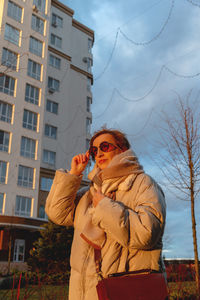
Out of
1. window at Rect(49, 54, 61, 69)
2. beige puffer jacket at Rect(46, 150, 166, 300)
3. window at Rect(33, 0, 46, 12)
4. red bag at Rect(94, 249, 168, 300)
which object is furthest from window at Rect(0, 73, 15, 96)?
red bag at Rect(94, 249, 168, 300)

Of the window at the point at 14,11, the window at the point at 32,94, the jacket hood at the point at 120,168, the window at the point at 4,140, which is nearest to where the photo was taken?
the jacket hood at the point at 120,168

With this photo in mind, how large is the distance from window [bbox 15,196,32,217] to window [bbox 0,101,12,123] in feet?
25.4

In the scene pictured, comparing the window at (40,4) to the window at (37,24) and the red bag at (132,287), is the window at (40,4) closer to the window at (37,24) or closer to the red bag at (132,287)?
the window at (37,24)

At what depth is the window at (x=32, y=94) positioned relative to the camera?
31.0 metres

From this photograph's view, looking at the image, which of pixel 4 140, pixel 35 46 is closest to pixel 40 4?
pixel 35 46

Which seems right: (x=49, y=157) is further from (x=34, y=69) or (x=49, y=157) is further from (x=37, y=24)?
(x=37, y=24)

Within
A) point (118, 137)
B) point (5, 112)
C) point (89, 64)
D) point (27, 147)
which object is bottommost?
point (118, 137)

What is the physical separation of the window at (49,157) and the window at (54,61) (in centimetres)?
1102

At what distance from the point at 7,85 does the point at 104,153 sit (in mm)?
29758

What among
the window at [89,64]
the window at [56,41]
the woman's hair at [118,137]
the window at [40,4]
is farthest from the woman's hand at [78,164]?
the window at [89,64]

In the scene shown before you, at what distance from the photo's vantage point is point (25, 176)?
28578mm

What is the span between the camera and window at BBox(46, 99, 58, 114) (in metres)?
33.6

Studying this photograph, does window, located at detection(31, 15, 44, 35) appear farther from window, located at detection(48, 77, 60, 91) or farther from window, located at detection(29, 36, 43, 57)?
window, located at detection(48, 77, 60, 91)

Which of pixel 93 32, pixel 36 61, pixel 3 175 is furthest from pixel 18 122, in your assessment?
pixel 93 32
